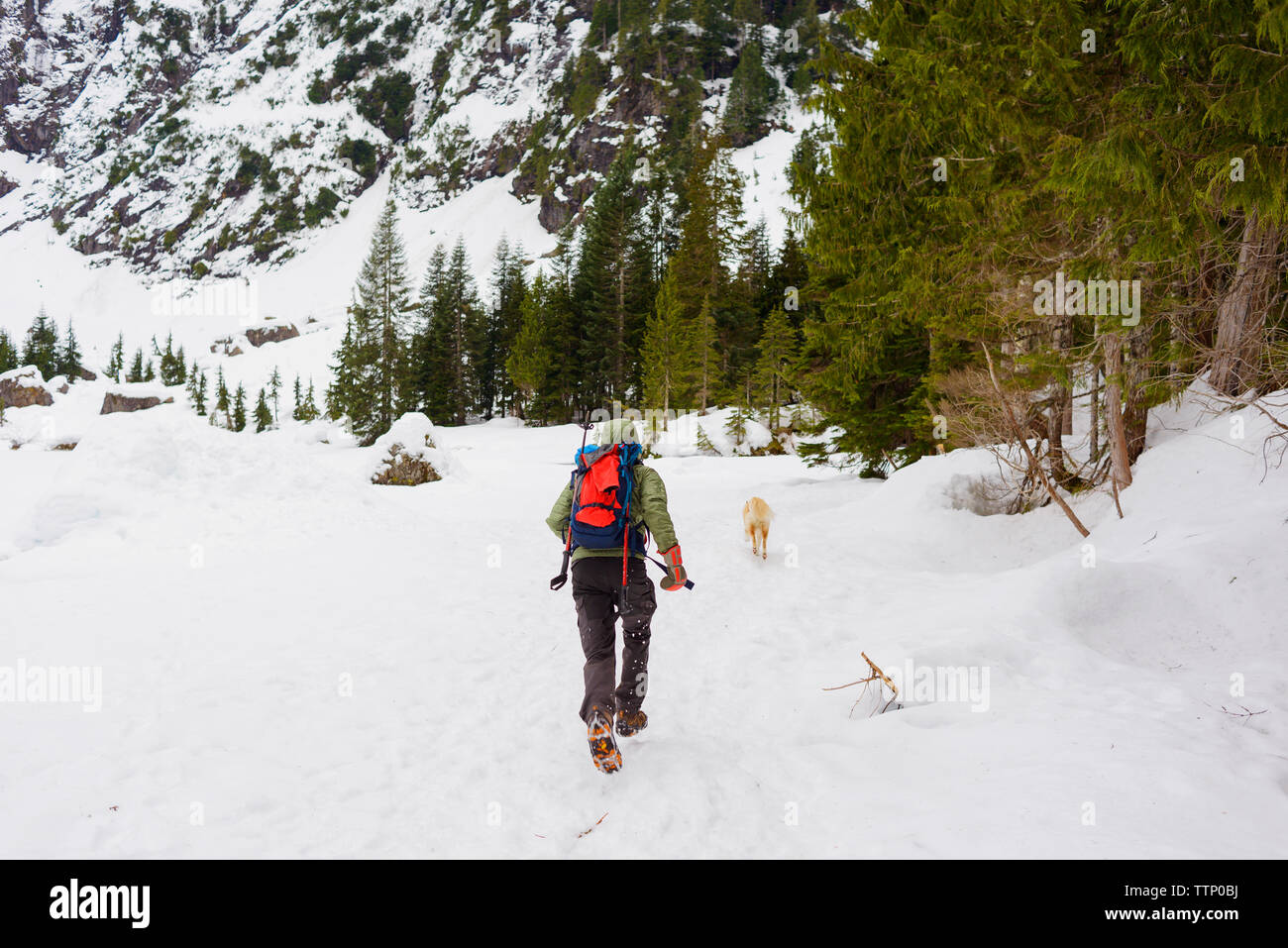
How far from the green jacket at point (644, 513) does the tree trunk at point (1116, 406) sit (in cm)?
513

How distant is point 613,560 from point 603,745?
1.15m

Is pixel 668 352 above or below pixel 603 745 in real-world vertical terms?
above

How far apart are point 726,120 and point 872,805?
88.3 meters

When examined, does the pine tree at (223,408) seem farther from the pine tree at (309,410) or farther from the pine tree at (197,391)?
the pine tree at (309,410)

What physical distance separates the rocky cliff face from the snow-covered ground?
84.5 meters

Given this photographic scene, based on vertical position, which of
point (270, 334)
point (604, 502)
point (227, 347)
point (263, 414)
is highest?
point (270, 334)

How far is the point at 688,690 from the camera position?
16.6 ft

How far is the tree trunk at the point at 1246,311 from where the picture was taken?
5598mm

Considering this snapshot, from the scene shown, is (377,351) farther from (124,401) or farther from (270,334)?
(270,334)

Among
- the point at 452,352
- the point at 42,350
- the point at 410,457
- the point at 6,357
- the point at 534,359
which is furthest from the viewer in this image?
the point at 42,350

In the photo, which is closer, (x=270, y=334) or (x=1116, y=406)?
(x=1116, y=406)

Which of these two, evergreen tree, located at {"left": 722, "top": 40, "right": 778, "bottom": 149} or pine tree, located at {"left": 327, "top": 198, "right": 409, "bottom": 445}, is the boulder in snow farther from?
evergreen tree, located at {"left": 722, "top": 40, "right": 778, "bottom": 149}

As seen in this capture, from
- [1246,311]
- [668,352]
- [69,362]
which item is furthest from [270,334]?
[1246,311]

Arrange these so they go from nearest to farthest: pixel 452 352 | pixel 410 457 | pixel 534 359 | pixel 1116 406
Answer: pixel 1116 406, pixel 410 457, pixel 534 359, pixel 452 352
